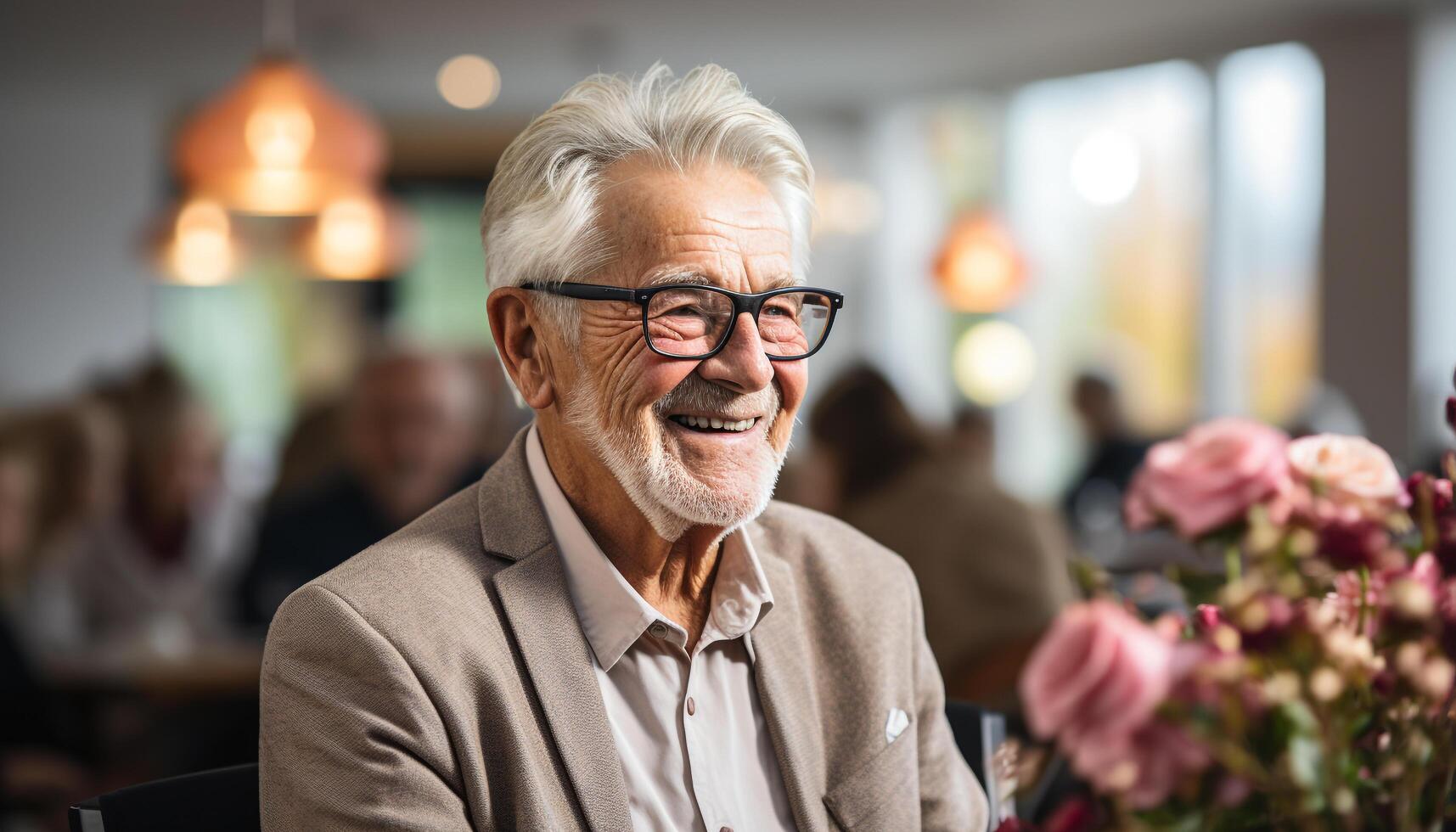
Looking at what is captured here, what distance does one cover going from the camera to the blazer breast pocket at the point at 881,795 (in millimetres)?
1408

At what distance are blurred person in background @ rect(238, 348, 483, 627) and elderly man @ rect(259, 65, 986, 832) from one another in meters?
2.34

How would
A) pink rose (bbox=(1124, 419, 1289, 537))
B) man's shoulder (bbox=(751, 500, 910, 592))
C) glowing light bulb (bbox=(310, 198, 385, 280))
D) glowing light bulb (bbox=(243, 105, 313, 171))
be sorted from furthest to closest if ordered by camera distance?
glowing light bulb (bbox=(310, 198, 385, 280)) < glowing light bulb (bbox=(243, 105, 313, 171)) < man's shoulder (bbox=(751, 500, 910, 592)) < pink rose (bbox=(1124, 419, 1289, 537))

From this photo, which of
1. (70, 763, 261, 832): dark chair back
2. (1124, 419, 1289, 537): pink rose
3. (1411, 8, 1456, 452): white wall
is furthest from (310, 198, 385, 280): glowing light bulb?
(1124, 419, 1289, 537): pink rose

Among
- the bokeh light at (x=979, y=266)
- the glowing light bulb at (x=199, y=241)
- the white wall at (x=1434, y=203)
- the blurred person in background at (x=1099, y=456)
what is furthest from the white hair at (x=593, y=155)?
the white wall at (x=1434, y=203)

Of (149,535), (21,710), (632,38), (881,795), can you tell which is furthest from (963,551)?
(632,38)

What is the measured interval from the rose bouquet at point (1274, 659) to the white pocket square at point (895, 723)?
59 centimetres

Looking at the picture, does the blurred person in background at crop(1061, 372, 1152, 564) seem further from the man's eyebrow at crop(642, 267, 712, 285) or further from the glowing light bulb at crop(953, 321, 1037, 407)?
the man's eyebrow at crop(642, 267, 712, 285)

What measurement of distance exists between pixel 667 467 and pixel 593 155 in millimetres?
316

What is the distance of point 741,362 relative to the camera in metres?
1.37

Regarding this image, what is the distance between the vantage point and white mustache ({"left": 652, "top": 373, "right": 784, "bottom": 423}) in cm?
139

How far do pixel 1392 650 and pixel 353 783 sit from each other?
2.62 feet

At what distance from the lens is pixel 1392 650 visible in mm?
864

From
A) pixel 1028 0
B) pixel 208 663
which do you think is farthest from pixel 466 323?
pixel 208 663

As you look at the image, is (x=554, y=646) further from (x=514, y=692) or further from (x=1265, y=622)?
(x=1265, y=622)
